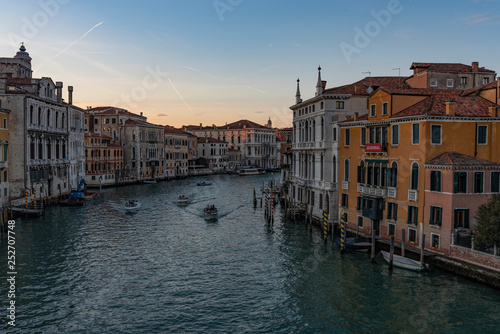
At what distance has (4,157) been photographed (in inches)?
1286

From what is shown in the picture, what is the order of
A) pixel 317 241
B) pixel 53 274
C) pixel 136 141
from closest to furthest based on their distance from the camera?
pixel 53 274, pixel 317 241, pixel 136 141

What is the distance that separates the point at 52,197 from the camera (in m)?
41.2

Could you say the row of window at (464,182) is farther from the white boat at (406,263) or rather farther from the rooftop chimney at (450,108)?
the white boat at (406,263)

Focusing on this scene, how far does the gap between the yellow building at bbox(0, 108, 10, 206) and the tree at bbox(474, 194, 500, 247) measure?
102 feet

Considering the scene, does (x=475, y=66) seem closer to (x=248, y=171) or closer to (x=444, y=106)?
(x=444, y=106)

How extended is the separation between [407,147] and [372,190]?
3.49m

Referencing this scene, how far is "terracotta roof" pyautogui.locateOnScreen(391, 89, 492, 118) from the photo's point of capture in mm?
20469

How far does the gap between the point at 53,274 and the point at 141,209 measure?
20763 millimetres

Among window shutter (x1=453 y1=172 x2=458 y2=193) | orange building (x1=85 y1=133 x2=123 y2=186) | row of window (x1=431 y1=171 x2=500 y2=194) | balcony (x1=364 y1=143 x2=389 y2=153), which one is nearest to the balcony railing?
balcony (x1=364 y1=143 x2=389 y2=153)

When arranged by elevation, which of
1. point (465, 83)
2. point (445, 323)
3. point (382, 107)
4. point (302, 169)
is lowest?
point (445, 323)

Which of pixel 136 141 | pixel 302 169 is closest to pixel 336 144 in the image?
pixel 302 169

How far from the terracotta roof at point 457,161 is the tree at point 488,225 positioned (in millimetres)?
1918

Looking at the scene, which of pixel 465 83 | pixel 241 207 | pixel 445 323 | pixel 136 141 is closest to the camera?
pixel 445 323

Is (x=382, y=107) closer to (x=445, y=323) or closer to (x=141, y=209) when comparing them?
(x=445, y=323)
